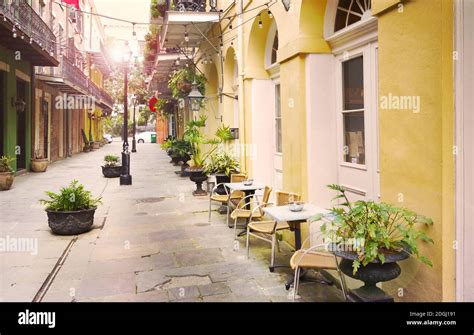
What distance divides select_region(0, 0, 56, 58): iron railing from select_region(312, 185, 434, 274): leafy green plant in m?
10.6

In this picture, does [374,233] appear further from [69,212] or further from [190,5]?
[190,5]

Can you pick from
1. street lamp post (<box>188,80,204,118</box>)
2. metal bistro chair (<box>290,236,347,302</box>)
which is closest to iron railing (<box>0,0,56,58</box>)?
street lamp post (<box>188,80,204,118</box>)

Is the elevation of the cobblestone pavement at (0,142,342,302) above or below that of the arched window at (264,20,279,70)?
below

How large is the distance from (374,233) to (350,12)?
321 cm

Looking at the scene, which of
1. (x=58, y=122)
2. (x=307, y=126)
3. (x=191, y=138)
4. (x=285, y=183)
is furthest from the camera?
(x=58, y=122)

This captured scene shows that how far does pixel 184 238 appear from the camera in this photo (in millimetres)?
6770

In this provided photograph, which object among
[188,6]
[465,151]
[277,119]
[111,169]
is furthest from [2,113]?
[465,151]

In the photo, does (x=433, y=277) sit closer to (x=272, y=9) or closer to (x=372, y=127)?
(x=372, y=127)

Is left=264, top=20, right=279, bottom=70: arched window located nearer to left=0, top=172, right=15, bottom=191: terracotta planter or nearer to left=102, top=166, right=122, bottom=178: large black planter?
left=0, top=172, right=15, bottom=191: terracotta planter

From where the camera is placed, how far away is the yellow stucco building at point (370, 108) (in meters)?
3.15

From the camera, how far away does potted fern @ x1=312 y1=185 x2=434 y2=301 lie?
317 cm

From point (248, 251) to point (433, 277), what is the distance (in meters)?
2.91

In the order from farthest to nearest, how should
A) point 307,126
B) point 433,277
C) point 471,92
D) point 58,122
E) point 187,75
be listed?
point 58,122 < point 187,75 < point 307,126 < point 433,277 < point 471,92
